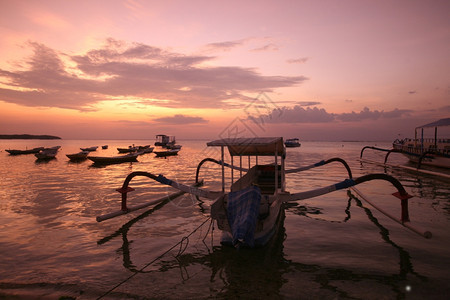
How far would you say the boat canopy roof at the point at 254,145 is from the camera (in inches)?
359

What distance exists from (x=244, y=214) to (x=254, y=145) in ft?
9.23

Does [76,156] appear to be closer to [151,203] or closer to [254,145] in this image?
[151,203]

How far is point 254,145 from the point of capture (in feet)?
29.3

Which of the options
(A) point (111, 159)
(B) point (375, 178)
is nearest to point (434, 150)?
(B) point (375, 178)

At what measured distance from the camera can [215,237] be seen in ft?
29.7

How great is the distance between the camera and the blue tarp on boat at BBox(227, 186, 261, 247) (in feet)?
21.9

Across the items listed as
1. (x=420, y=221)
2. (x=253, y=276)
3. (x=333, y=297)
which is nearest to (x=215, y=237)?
(x=253, y=276)

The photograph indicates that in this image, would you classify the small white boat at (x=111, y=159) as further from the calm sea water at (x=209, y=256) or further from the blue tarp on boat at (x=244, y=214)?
the blue tarp on boat at (x=244, y=214)

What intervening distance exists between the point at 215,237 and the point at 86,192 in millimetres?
12811

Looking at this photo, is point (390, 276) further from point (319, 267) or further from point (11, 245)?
point (11, 245)

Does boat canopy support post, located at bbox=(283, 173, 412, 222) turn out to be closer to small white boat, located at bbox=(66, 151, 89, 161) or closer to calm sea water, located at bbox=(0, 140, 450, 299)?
calm sea water, located at bbox=(0, 140, 450, 299)

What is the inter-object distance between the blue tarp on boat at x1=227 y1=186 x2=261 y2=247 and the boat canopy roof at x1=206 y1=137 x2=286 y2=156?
2.05 meters

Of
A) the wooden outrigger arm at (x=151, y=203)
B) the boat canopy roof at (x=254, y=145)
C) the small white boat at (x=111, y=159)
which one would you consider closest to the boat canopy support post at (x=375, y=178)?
the boat canopy roof at (x=254, y=145)

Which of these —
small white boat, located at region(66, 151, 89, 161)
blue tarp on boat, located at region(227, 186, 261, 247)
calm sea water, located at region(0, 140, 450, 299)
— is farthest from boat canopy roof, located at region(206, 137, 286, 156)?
small white boat, located at region(66, 151, 89, 161)
